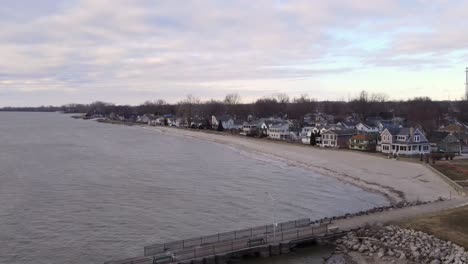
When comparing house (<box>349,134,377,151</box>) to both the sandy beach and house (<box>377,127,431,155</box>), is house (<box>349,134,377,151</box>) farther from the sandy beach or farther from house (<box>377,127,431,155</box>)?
house (<box>377,127,431,155</box>)

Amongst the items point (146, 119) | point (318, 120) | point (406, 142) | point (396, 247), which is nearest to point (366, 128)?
point (406, 142)

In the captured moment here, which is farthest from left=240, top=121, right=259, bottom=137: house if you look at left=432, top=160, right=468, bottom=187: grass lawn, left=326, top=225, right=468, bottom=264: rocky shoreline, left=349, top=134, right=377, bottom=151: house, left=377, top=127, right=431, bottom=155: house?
left=326, top=225, right=468, bottom=264: rocky shoreline

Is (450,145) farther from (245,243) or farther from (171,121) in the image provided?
(171,121)

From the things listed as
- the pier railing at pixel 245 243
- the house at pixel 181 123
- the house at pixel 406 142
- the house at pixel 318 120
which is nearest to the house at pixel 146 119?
the house at pixel 181 123

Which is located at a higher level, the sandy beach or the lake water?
the sandy beach

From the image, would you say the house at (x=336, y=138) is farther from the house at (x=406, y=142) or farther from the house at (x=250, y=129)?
the house at (x=250, y=129)
